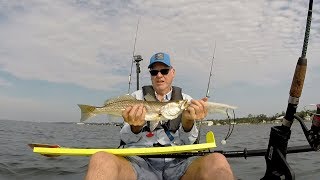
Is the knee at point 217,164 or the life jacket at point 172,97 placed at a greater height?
the life jacket at point 172,97

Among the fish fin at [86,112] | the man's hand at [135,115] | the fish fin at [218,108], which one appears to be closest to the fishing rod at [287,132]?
the fish fin at [218,108]

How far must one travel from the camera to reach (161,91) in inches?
230

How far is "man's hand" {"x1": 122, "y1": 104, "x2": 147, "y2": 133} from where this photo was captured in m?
4.89

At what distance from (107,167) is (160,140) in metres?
1.35

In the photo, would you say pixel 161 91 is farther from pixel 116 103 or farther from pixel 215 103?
pixel 215 103

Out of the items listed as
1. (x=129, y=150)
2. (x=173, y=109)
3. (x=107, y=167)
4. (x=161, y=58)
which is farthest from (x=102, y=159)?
(x=161, y=58)

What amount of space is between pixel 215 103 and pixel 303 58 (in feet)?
4.11

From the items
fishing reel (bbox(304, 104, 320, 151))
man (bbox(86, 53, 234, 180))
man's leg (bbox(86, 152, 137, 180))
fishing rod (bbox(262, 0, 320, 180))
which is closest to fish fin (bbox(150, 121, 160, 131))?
man (bbox(86, 53, 234, 180))

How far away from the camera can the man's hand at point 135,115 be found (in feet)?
16.1

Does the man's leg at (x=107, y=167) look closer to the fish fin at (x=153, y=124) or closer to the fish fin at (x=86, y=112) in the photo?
the fish fin at (x=153, y=124)

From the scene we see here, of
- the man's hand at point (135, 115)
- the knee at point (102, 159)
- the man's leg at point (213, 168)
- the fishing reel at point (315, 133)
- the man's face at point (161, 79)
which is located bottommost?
the man's leg at point (213, 168)

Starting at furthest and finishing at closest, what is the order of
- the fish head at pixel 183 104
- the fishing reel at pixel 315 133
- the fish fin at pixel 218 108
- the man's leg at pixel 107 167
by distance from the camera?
the fish head at pixel 183 104 → the fish fin at pixel 218 108 → the man's leg at pixel 107 167 → the fishing reel at pixel 315 133

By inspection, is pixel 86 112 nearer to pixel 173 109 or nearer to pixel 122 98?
pixel 122 98

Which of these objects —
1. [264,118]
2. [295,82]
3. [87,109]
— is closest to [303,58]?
[295,82]
